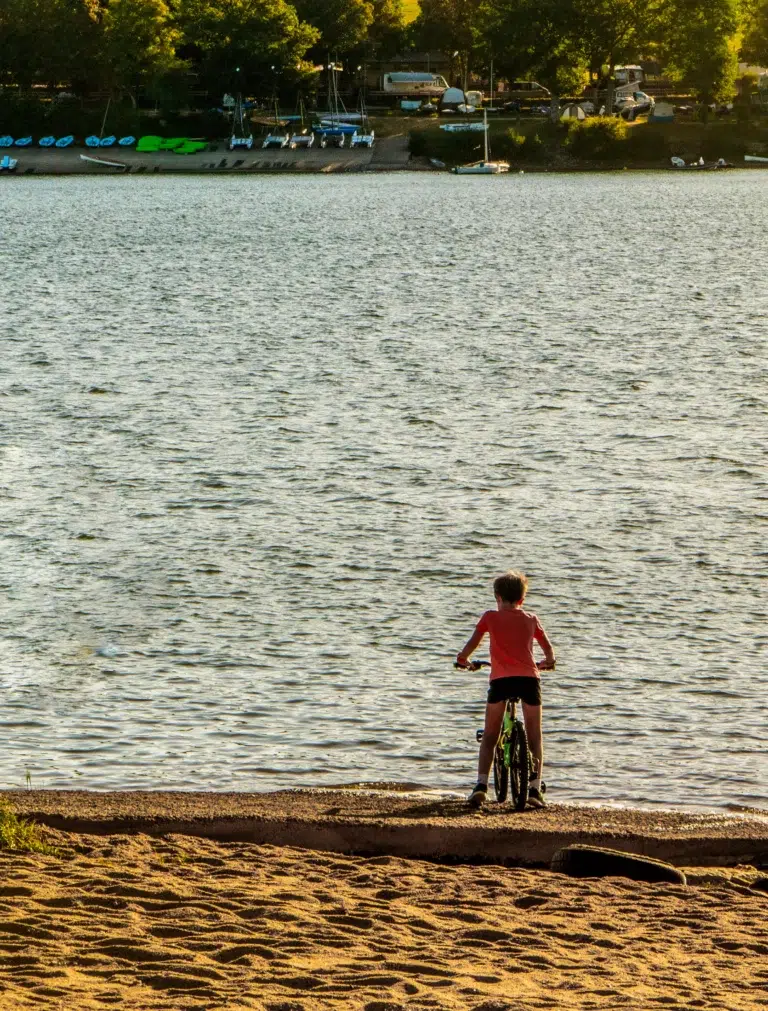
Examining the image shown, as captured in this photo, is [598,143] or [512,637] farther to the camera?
[598,143]

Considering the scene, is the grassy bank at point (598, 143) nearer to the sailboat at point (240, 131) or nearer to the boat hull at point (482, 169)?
the boat hull at point (482, 169)

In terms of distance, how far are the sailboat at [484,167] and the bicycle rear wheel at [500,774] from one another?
155m

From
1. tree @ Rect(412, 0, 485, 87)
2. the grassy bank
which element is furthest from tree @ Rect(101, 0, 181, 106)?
tree @ Rect(412, 0, 485, 87)

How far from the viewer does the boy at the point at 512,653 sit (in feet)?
37.6

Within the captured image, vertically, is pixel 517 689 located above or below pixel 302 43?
below

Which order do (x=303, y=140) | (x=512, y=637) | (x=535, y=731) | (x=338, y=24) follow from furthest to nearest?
(x=338, y=24), (x=303, y=140), (x=535, y=731), (x=512, y=637)

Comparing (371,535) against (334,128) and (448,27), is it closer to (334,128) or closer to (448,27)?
(334,128)

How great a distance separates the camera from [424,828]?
37.1 feet

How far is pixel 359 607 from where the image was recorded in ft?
63.8

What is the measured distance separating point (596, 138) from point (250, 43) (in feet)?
127

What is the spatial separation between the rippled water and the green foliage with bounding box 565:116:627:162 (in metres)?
109

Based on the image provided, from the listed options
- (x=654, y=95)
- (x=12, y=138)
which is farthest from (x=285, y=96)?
(x=654, y=95)

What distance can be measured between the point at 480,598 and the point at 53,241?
268 feet

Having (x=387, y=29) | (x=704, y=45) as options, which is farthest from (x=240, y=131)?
(x=704, y=45)
